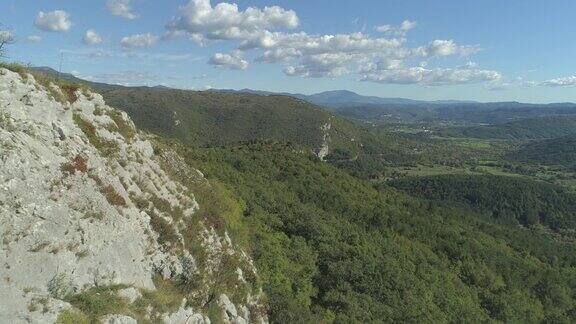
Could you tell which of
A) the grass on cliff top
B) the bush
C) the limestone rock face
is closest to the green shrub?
the limestone rock face

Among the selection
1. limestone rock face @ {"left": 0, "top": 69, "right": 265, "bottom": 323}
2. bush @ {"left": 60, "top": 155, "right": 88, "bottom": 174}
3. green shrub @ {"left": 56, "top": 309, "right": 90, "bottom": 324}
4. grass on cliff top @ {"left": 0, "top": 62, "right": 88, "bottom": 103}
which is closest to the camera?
green shrub @ {"left": 56, "top": 309, "right": 90, "bottom": 324}

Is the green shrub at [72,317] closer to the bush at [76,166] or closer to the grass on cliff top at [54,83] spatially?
the bush at [76,166]

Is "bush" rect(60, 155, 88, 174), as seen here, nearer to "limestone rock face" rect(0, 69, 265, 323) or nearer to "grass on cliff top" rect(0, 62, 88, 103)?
"limestone rock face" rect(0, 69, 265, 323)

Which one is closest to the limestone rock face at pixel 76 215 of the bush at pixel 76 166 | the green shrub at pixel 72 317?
the bush at pixel 76 166

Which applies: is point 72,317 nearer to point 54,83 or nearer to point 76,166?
point 76,166

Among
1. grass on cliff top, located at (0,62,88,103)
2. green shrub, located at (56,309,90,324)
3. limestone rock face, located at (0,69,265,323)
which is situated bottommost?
green shrub, located at (56,309,90,324)

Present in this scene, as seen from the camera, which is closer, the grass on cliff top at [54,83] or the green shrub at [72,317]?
the green shrub at [72,317]
